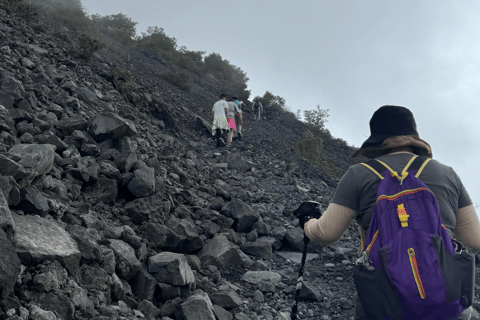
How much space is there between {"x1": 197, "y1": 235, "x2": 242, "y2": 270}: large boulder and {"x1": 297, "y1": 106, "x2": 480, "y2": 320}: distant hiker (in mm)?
2651

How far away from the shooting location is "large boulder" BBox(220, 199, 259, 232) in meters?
5.84

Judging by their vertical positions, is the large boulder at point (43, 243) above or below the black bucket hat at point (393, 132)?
below

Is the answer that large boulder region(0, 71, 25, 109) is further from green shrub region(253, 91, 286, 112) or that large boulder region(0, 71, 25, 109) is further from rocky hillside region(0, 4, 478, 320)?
green shrub region(253, 91, 286, 112)

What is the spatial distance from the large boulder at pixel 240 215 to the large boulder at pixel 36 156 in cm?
305

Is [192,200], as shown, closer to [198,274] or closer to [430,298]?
[198,274]

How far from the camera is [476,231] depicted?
194 cm

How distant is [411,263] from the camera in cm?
151

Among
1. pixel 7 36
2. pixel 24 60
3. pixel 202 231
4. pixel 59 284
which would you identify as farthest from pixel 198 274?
pixel 7 36

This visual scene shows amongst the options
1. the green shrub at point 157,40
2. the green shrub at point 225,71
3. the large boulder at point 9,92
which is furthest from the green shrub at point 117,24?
the large boulder at point 9,92

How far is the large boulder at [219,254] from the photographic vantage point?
4430 millimetres

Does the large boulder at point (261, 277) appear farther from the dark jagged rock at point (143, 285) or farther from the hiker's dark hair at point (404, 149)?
the hiker's dark hair at point (404, 149)

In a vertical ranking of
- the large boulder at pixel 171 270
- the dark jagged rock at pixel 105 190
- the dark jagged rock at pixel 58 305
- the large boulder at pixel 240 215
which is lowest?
the dark jagged rock at pixel 58 305

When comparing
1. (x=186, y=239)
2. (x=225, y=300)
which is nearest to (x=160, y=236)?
(x=186, y=239)

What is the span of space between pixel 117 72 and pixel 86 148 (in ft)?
22.3
